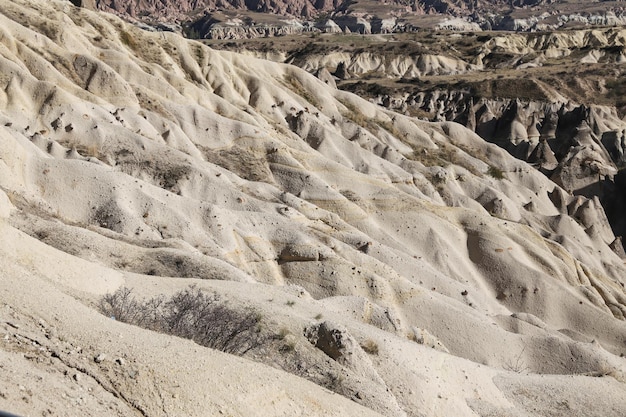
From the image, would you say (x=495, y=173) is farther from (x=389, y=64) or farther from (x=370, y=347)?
(x=389, y=64)

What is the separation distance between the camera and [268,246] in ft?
93.7

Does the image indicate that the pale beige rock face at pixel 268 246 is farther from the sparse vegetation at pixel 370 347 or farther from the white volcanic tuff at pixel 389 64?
the white volcanic tuff at pixel 389 64

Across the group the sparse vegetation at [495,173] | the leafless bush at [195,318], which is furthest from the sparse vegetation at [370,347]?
the sparse vegetation at [495,173]

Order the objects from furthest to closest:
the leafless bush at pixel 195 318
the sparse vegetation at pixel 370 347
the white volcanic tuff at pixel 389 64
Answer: the white volcanic tuff at pixel 389 64, the sparse vegetation at pixel 370 347, the leafless bush at pixel 195 318

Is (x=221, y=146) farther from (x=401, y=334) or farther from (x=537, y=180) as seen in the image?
(x=537, y=180)

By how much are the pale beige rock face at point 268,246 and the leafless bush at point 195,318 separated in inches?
14.9

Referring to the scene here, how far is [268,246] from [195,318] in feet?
47.1

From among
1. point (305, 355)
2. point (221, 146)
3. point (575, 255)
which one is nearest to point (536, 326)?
point (575, 255)

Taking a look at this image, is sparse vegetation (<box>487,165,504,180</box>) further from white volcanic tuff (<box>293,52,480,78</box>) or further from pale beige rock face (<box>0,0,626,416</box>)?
white volcanic tuff (<box>293,52,480,78</box>)

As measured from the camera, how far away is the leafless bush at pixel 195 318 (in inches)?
529

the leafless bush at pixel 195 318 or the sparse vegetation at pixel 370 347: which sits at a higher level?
the leafless bush at pixel 195 318

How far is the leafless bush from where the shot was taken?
13.4 meters

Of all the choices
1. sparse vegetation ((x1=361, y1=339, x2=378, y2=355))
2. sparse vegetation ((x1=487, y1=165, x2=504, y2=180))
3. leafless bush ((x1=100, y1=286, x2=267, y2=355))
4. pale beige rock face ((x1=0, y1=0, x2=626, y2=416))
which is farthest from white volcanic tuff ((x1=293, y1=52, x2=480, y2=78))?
leafless bush ((x1=100, y1=286, x2=267, y2=355))

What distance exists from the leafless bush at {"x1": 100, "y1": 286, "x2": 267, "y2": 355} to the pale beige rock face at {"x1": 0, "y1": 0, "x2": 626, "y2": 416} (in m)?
0.38
